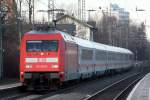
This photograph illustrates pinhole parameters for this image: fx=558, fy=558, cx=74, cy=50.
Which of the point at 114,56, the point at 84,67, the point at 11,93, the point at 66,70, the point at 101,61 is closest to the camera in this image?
the point at 11,93

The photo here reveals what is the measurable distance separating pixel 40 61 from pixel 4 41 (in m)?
17.7

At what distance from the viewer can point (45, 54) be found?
99.2 ft

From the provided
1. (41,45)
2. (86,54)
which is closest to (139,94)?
(41,45)

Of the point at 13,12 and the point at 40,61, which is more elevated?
the point at 13,12

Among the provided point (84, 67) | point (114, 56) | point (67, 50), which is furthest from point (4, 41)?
point (114, 56)

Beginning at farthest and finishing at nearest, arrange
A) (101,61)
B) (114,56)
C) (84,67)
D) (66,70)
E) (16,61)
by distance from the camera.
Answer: (114,56), (101,61), (16,61), (84,67), (66,70)

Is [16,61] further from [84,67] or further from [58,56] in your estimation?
[58,56]

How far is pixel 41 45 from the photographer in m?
30.5

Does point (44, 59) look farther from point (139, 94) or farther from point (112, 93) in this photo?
point (139, 94)

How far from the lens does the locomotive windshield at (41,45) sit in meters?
30.4

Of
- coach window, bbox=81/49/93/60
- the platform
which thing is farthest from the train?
coach window, bbox=81/49/93/60

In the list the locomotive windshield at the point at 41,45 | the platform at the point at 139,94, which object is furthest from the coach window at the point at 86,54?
the locomotive windshield at the point at 41,45

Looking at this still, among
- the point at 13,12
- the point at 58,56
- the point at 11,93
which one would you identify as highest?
the point at 13,12

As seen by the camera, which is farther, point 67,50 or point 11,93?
point 67,50
